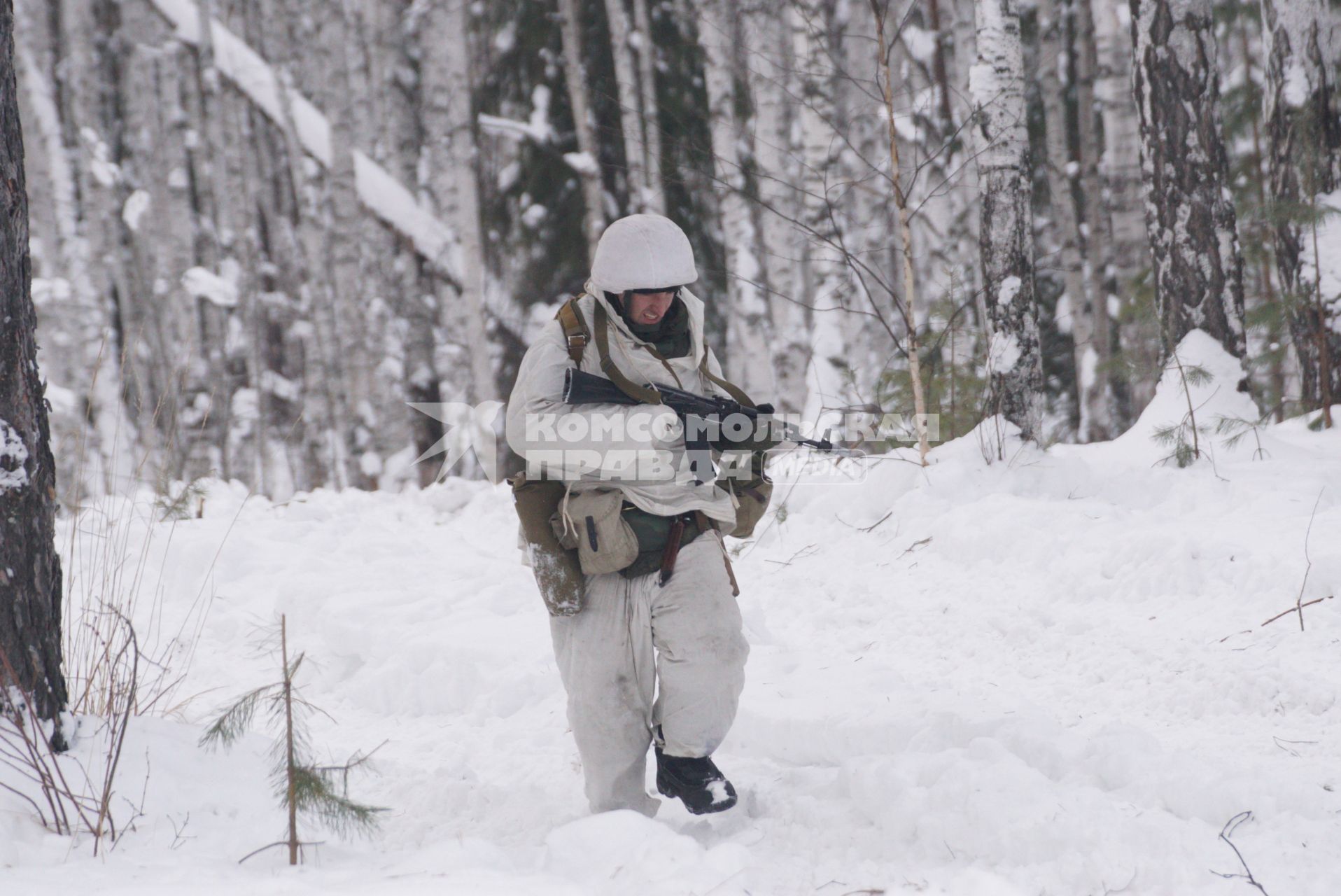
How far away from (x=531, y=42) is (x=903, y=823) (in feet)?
34.5

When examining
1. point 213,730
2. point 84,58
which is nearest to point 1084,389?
point 213,730

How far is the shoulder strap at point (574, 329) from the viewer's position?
270cm

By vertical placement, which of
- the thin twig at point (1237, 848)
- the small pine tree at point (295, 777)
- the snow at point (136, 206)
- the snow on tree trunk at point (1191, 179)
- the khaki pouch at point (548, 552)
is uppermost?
the snow at point (136, 206)

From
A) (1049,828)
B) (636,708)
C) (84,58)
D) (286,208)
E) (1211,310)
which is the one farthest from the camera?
(286,208)

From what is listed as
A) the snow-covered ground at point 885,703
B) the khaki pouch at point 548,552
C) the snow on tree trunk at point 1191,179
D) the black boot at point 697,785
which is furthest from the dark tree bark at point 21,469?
the snow on tree trunk at point 1191,179

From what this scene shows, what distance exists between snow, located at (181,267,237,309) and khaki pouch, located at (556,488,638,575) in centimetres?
1163

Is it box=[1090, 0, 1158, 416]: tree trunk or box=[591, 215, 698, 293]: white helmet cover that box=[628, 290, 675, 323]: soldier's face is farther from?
box=[1090, 0, 1158, 416]: tree trunk

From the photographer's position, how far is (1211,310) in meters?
5.70

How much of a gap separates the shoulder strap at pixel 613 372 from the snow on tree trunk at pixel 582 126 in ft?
27.0

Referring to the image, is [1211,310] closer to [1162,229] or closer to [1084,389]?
[1162,229]

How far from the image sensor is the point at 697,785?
8.72 feet

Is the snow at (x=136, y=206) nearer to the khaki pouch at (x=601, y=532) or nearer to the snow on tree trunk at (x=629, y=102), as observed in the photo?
the snow on tree trunk at (x=629, y=102)

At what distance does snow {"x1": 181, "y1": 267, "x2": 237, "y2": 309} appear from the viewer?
1307 cm

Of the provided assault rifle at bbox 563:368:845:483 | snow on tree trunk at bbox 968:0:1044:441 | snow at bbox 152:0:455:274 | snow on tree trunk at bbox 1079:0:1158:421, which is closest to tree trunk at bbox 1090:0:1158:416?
snow on tree trunk at bbox 1079:0:1158:421
